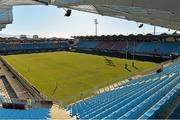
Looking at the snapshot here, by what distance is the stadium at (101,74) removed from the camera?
11.8 m

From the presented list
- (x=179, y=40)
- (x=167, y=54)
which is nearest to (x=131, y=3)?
(x=167, y=54)

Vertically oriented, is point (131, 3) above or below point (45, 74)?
above

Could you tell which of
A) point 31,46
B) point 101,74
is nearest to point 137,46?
point 101,74

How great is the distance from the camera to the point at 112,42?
6494 centimetres

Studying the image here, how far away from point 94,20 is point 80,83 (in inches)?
2264

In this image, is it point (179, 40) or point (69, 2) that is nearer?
point (69, 2)

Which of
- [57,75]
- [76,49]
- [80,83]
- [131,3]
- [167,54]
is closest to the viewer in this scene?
[131,3]

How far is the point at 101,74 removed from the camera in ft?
110

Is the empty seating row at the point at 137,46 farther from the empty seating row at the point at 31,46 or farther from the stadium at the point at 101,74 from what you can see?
the empty seating row at the point at 31,46

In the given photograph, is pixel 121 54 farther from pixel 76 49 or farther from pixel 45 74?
pixel 45 74

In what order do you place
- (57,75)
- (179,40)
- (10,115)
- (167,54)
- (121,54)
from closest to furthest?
(10,115) < (57,75) < (167,54) < (179,40) < (121,54)

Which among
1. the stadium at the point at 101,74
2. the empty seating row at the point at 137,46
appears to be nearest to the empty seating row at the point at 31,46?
the stadium at the point at 101,74

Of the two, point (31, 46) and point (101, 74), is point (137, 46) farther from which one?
point (31, 46)

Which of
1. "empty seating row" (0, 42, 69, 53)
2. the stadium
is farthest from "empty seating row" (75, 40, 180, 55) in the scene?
"empty seating row" (0, 42, 69, 53)
